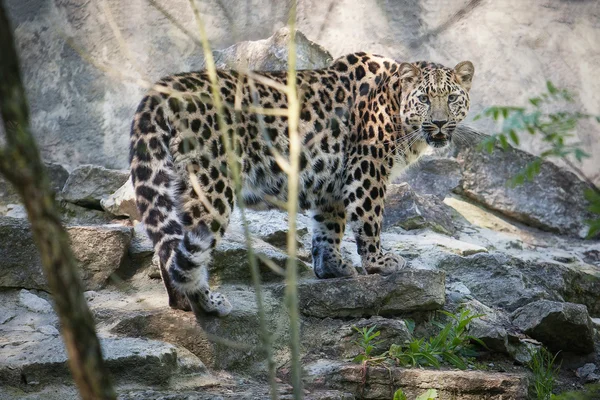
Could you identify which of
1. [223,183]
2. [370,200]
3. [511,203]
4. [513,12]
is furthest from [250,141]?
[513,12]

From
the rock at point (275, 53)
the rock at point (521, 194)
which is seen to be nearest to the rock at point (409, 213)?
the rock at point (521, 194)

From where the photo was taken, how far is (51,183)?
11023mm

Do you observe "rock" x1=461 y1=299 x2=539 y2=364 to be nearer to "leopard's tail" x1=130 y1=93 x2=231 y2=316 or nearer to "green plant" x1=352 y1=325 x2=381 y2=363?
"green plant" x1=352 y1=325 x2=381 y2=363

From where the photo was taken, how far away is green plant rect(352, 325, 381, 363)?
6.49m

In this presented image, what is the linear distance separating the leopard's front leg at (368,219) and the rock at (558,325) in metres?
1.33

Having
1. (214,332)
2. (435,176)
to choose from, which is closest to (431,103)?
(214,332)

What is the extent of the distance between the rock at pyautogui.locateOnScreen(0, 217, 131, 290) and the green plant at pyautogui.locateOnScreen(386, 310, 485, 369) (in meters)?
2.69

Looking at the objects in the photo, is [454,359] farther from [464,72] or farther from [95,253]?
[95,253]

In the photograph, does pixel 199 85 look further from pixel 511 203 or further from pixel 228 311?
pixel 511 203

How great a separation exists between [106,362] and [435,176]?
22.4ft

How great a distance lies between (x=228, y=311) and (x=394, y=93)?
270 cm

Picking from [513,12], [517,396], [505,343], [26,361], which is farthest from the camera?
[513,12]

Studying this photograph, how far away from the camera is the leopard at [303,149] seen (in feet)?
20.5

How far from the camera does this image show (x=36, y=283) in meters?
7.28
